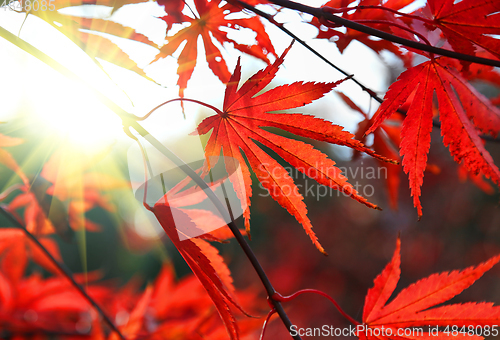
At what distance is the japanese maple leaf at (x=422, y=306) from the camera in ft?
1.27

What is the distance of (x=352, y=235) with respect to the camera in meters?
3.11

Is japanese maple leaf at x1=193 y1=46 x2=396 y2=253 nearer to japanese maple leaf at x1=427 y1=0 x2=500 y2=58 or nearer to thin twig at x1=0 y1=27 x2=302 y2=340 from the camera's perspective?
thin twig at x1=0 y1=27 x2=302 y2=340

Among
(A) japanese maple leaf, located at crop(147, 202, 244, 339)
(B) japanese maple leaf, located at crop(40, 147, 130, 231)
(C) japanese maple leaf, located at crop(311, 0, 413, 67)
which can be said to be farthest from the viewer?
(B) japanese maple leaf, located at crop(40, 147, 130, 231)

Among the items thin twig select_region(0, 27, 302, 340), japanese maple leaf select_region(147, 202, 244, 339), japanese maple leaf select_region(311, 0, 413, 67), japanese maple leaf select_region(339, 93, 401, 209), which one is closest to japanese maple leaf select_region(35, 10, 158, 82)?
thin twig select_region(0, 27, 302, 340)

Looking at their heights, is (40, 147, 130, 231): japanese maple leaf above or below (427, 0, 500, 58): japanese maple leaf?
below

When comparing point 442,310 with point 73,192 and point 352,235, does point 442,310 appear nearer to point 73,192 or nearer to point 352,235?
point 73,192

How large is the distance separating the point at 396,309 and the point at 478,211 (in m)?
3.17

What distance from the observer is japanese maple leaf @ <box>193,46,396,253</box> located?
11.9 inches

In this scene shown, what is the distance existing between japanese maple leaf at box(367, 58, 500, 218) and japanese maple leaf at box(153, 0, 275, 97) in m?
0.25

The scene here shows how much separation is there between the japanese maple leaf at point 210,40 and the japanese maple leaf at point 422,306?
0.44 m

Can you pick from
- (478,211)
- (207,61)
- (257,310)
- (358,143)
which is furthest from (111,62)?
(478,211)

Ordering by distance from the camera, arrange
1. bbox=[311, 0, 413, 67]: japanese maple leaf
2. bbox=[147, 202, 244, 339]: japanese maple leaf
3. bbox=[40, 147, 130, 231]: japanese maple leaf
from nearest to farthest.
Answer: bbox=[147, 202, 244, 339]: japanese maple leaf < bbox=[311, 0, 413, 67]: japanese maple leaf < bbox=[40, 147, 130, 231]: japanese maple leaf

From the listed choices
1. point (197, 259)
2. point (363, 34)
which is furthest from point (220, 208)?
point (363, 34)

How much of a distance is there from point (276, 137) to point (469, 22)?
0.84 feet
